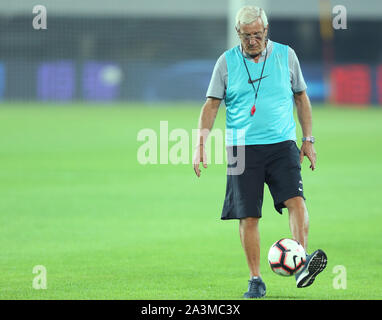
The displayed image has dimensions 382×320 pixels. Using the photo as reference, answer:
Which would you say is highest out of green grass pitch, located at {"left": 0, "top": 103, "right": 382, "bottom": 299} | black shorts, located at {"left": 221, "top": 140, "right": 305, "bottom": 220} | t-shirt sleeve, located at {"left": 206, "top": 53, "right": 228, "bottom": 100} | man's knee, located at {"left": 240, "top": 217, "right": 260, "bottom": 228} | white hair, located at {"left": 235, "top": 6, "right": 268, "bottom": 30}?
white hair, located at {"left": 235, "top": 6, "right": 268, "bottom": 30}

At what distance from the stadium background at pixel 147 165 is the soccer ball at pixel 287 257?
0.36 meters

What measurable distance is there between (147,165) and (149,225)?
7794 mm

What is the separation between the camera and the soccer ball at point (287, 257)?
761cm

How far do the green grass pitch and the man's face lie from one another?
2.09m

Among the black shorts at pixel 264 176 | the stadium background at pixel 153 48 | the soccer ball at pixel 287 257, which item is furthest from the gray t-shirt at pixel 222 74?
the stadium background at pixel 153 48

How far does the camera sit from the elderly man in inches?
312

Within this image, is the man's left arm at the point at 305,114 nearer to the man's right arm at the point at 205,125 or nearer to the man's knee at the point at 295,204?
the man's knee at the point at 295,204

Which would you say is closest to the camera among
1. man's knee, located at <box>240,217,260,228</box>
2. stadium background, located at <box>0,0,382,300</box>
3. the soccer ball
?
the soccer ball

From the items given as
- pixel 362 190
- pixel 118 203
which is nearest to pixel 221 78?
pixel 118 203

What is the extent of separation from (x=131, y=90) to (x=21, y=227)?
3330 centimetres

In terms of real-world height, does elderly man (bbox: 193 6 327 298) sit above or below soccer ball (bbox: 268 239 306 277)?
above

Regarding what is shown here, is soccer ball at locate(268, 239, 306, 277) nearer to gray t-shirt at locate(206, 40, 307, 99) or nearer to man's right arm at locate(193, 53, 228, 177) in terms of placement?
man's right arm at locate(193, 53, 228, 177)

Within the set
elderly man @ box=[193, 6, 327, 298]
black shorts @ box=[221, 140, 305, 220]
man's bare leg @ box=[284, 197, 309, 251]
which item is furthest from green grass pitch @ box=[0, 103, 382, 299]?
black shorts @ box=[221, 140, 305, 220]

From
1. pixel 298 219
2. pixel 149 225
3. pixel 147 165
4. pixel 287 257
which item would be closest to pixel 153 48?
pixel 147 165
